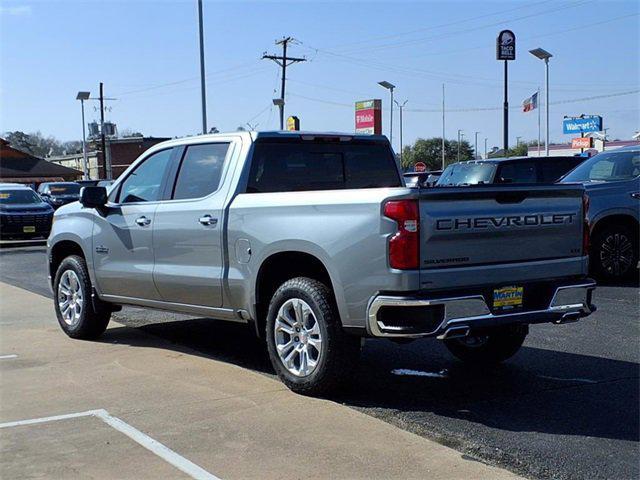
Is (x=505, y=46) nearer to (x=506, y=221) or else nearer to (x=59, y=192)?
(x=59, y=192)

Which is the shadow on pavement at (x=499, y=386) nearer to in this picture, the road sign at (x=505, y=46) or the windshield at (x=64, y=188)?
the windshield at (x=64, y=188)

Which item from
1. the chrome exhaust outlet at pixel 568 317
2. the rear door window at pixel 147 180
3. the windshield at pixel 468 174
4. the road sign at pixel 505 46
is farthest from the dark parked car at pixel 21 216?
the road sign at pixel 505 46

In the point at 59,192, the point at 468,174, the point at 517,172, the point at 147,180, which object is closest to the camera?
the point at 147,180

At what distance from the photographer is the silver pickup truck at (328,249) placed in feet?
16.5

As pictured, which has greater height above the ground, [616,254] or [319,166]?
[319,166]

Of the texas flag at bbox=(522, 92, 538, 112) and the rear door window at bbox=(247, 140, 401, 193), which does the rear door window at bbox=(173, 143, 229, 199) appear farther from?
the texas flag at bbox=(522, 92, 538, 112)

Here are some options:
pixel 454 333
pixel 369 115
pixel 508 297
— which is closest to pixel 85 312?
pixel 454 333

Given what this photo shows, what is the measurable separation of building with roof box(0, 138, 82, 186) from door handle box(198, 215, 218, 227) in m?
63.7

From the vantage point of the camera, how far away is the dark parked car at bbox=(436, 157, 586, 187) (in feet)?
43.5

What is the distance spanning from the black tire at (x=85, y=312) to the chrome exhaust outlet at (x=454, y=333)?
164 inches

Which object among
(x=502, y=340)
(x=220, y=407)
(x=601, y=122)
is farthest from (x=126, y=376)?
(x=601, y=122)

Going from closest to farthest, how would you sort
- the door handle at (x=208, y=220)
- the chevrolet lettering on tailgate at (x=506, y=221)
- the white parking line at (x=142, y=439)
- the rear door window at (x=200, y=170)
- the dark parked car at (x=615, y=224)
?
the white parking line at (x=142, y=439)
the chevrolet lettering on tailgate at (x=506, y=221)
the door handle at (x=208, y=220)
the rear door window at (x=200, y=170)
the dark parked car at (x=615, y=224)

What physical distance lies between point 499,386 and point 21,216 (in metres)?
17.5

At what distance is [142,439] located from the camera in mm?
4793
